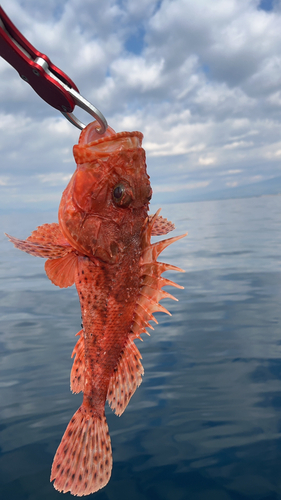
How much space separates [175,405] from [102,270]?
485 centimetres

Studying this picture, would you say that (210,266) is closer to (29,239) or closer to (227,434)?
(227,434)

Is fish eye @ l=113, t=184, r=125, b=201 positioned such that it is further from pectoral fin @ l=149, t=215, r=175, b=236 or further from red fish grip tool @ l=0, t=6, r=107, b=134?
pectoral fin @ l=149, t=215, r=175, b=236

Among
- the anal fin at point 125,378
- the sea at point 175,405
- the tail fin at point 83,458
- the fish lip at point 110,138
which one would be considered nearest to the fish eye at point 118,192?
the fish lip at point 110,138

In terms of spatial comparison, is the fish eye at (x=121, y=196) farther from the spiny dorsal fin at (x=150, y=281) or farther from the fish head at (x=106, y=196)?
the spiny dorsal fin at (x=150, y=281)

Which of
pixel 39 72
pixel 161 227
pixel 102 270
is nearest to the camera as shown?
pixel 39 72

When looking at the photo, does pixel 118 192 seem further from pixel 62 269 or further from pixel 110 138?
pixel 62 269

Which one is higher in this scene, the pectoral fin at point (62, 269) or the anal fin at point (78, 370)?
the pectoral fin at point (62, 269)

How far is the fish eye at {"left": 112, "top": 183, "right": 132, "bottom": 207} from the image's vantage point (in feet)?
8.50

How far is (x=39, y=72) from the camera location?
6.55ft

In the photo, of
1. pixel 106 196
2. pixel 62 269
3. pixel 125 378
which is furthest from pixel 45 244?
pixel 125 378

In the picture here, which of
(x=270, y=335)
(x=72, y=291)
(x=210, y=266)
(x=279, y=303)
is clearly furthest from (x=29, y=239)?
(x=210, y=266)

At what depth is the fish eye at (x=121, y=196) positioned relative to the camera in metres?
2.59

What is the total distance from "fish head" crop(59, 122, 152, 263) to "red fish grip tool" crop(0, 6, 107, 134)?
31 centimetres

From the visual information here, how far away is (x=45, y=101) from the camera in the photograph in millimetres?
2188
